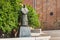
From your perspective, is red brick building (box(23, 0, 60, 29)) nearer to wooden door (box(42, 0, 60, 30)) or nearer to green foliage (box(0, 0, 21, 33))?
wooden door (box(42, 0, 60, 30))

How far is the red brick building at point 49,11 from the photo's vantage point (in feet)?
63.8

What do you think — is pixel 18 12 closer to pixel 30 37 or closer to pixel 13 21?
pixel 13 21

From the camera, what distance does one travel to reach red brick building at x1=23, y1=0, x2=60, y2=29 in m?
19.5

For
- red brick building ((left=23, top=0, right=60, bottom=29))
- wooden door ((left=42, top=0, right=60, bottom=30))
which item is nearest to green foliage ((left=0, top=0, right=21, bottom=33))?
red brick building ((left=23, top=0, right=60, bottom=29))

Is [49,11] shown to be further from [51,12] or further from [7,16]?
[7,16]

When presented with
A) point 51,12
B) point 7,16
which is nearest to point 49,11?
point 51,12

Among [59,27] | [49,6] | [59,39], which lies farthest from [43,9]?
[59,39]

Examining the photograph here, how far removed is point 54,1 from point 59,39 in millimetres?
6076

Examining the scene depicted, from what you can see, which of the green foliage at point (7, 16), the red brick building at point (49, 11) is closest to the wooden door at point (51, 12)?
the red brick building at point (49, 11)

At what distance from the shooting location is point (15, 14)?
10445 mm

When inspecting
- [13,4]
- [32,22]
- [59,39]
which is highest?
[13,4]

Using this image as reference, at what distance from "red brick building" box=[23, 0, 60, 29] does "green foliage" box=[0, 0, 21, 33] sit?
9074 millimetres

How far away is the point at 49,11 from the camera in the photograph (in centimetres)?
1966

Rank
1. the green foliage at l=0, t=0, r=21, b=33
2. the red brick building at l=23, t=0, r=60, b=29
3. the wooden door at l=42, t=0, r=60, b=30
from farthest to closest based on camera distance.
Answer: the wooden door at l=42, t=0, r=60, b=30, the red brick building at l=23, t=0, r=60, b=29, the green foliage at l=0, t=0, r=21, b=33
